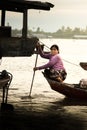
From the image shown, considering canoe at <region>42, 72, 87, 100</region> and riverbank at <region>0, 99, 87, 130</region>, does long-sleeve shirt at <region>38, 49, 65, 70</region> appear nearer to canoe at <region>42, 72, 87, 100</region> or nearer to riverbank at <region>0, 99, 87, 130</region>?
canoe at <region>42, 72, 87, 100</region>

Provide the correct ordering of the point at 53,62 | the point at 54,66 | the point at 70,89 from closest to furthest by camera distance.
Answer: the point at 53,62 → the point at 54,66 → the point at 70,89

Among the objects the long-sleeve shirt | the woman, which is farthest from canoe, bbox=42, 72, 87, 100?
the long-sleeve shirt

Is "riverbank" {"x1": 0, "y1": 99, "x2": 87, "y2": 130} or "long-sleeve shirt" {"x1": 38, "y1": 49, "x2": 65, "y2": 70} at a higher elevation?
"long-sleeve shirt" {"x1": 38, "y1": 49, "x2": 65, "y2": 70}

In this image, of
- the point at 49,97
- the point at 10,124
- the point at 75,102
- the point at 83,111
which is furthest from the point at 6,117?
the point at 49,97

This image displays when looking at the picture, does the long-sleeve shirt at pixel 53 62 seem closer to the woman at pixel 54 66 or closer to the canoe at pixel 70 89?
the woman at pixel 54 66

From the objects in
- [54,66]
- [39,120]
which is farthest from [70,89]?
[39,120]

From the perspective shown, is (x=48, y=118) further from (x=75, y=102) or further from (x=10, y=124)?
(x=75, y=102)

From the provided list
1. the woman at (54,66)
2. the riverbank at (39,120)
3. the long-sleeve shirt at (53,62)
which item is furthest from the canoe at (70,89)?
the riverbank at (39,120)

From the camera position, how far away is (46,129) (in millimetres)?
14789

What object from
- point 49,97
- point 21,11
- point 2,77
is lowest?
point 49,97

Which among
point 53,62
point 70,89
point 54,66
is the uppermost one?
point 53,62

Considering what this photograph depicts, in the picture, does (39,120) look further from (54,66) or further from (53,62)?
(54,66)

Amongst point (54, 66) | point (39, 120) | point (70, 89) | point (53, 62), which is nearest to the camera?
point (39, 120)

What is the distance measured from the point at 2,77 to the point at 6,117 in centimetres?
127
